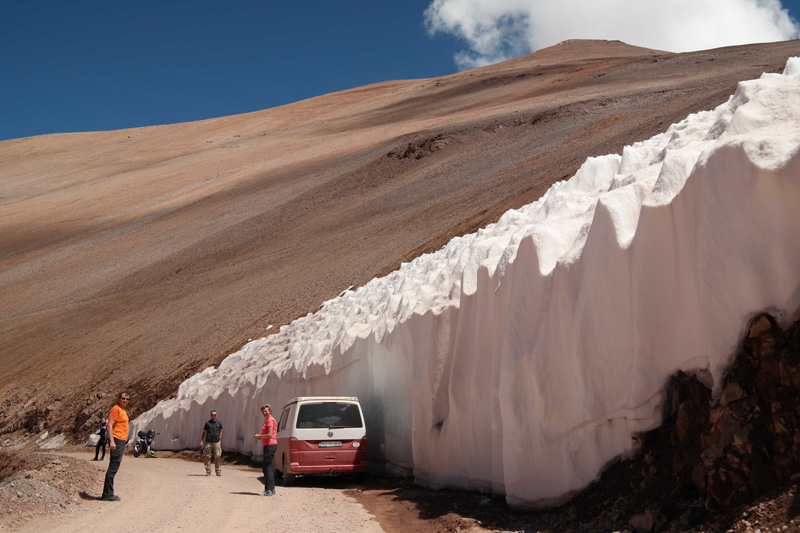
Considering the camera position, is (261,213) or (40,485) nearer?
(40,485)

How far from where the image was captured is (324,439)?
43.2 ft

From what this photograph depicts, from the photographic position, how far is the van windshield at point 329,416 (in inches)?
528

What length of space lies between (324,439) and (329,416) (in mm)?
457

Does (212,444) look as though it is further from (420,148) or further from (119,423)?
(420,148)

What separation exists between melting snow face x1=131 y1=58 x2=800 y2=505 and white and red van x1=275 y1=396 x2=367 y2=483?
2.07 ft

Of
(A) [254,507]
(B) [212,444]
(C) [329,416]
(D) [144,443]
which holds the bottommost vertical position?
(D) [144,443]

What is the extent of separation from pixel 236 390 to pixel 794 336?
1765 centimetres

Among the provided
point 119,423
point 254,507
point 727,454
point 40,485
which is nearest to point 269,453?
point 254,507

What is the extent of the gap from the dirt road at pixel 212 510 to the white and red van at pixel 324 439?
0.37m

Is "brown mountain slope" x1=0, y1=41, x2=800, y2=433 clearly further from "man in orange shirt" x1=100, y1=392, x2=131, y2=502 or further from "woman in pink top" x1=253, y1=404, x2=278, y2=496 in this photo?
"man in orange shirt" x1=100, y1=392, x2=131, y2=502

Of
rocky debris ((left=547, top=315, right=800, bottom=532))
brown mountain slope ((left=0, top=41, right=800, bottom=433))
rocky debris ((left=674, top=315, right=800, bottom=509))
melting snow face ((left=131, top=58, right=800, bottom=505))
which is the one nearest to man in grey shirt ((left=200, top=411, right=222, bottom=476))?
melting snow face ((left=131, top=58, right=800, bottom=505))

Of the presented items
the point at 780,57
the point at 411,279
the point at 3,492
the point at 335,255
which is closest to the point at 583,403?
the point at 3,492

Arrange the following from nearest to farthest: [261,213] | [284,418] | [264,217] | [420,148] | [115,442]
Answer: [115,442], [284,418], [264,217], [261,213], [420,148]

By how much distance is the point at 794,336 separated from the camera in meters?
6.03
